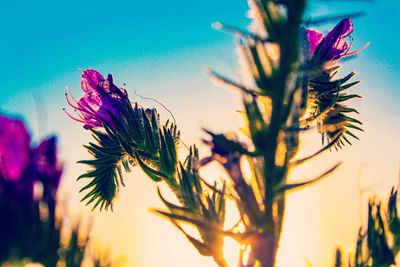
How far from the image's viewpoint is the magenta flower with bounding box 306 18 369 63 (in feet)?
6.00

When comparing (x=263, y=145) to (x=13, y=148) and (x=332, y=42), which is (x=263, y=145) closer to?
(x=13, y=148)

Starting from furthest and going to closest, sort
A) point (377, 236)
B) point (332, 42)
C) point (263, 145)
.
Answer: point (332, 42) → point (377, 236) → point (263, 145)

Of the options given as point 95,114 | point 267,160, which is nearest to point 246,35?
point 267,160

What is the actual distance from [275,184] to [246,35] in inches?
14.1

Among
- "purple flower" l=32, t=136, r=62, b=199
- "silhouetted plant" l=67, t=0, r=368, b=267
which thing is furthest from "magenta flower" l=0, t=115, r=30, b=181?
"silhouetted plant" l=67, t=0, r=368, b=267

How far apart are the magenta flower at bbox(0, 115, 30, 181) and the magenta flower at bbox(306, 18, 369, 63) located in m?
1.23

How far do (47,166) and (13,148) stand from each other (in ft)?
0.30

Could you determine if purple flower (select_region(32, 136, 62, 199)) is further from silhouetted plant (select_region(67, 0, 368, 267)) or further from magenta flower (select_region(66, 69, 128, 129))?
magenta flower (select_region(66, 69, 128, 129))

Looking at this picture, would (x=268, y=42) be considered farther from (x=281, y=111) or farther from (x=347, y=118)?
(x=347, y=118)

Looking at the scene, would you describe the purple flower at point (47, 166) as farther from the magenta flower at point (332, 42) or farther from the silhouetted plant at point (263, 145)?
the magenta flower at point (332, 42)

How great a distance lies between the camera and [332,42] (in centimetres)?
186

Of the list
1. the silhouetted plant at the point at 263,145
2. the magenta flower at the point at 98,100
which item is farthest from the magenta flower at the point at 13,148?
the magenta flower at the point at 98,100

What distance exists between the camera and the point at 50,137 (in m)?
1.04

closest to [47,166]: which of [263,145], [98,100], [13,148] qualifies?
[13,148]
